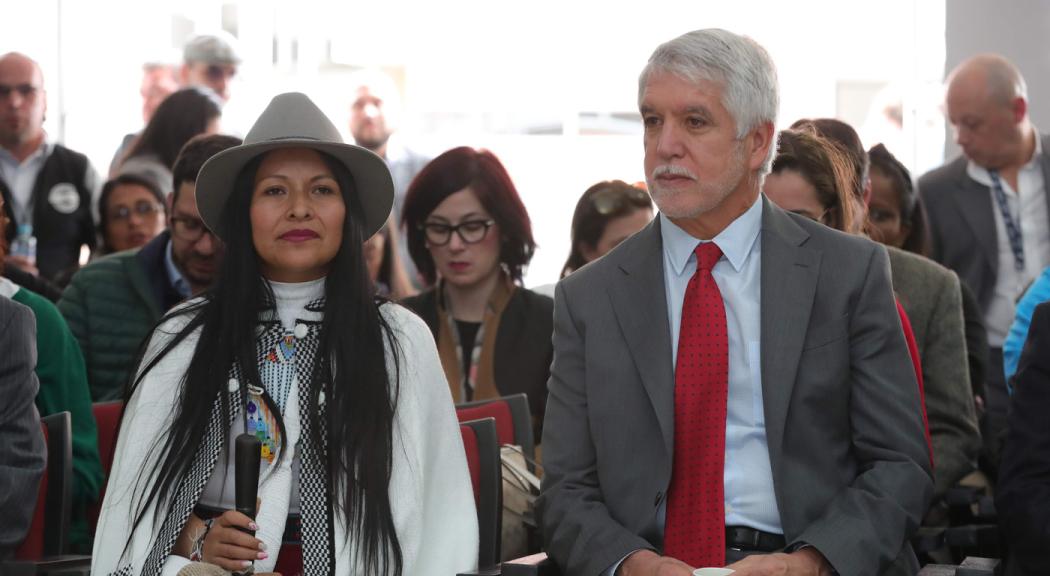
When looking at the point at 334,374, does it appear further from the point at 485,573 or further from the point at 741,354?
the point at 741,354

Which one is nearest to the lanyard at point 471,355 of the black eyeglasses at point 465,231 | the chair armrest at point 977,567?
the black eyeglasses at point 465,231

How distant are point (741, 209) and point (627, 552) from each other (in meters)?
0.77

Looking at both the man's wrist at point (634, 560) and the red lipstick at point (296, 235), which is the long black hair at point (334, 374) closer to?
the red lipstick at point (296, 235)

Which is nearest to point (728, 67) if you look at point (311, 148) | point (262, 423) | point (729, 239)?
point (729, 239)

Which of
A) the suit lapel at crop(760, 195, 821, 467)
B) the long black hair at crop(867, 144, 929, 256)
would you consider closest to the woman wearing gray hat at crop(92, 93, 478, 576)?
the suit lapel at crop(760, 195, 821, 467)

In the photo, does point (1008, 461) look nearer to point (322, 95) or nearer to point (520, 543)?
point (520, 543)

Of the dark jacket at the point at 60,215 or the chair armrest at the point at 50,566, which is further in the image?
the dark jacket at the point at 60,215

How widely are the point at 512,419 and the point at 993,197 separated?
9.60 feet

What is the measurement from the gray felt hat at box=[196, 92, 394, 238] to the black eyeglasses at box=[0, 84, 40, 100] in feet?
12.2

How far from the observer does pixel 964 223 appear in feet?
19.5

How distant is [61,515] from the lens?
3.38m

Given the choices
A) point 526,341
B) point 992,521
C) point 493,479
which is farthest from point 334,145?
point 992,521

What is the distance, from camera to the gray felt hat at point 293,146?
3215mm

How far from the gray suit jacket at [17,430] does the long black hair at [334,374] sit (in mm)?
343
